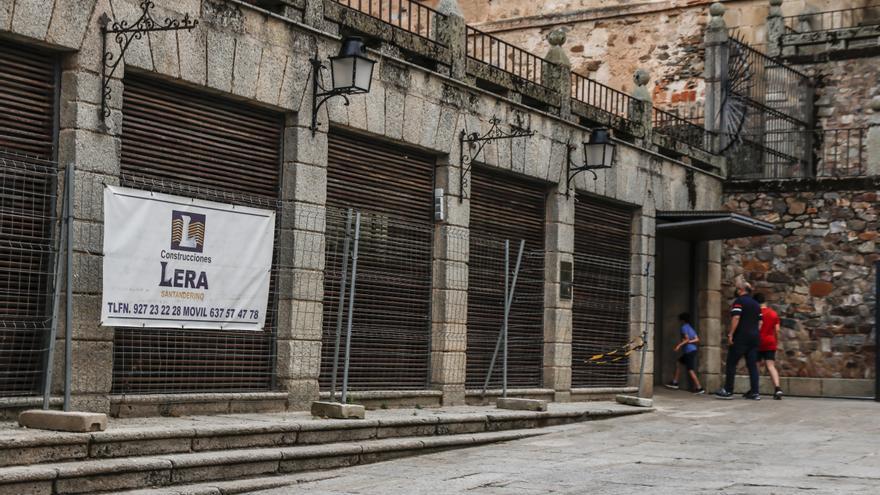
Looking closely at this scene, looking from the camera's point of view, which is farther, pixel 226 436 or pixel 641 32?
pixel 641 32

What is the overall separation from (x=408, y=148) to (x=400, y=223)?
0.90 m

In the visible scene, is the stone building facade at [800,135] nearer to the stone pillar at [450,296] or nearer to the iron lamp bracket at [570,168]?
the iron lamp bracket at [570,168]

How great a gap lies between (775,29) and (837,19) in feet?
4.31

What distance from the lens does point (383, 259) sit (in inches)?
598

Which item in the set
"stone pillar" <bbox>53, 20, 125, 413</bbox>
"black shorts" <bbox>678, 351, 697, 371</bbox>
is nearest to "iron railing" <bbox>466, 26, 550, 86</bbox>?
"black shorts" <bbox>678, 351, 697, 371</bbox>

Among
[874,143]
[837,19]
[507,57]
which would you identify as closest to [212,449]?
[507,57]

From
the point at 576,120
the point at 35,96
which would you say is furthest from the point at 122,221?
the point at 576,120

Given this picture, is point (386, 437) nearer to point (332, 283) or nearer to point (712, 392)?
point (332, 283)

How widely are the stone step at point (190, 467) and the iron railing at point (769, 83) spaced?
13.4 meters

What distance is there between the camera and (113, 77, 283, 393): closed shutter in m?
11.9

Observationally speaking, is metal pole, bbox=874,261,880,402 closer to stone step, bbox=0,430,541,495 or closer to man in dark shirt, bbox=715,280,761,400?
man in dark shirt, bbox=715,280,761,400

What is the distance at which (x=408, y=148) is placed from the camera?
15680 millimetres

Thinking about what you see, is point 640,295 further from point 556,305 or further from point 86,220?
point 86,220

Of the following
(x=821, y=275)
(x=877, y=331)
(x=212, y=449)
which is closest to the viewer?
(x=212, y=449)
